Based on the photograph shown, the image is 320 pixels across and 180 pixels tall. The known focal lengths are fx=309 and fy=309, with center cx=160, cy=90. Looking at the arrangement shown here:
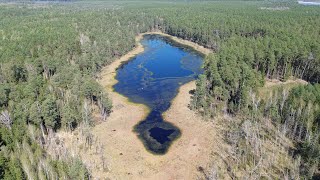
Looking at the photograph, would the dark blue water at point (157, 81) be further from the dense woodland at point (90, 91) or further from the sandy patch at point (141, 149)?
the dense woodland at point (90, 91)

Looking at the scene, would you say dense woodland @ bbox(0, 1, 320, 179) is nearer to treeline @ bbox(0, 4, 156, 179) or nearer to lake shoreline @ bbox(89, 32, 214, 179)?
treeline @ bbox(0, 4, 156, 179)

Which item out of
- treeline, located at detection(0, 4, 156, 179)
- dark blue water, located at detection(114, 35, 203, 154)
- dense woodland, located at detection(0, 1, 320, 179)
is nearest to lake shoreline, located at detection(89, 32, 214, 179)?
dark blue water, located at detection(114, 35, 203, 154)

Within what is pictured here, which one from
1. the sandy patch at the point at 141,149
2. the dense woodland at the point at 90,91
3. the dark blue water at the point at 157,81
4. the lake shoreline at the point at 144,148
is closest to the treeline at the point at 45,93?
the dense woodland at the point at 90,91

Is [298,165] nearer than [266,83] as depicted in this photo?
Yes

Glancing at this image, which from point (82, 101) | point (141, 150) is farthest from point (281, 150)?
point (82, 101)

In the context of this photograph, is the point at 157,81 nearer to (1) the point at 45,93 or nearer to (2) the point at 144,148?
(1) the point at 45,93

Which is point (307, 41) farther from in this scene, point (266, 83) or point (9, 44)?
point (9, 44)
